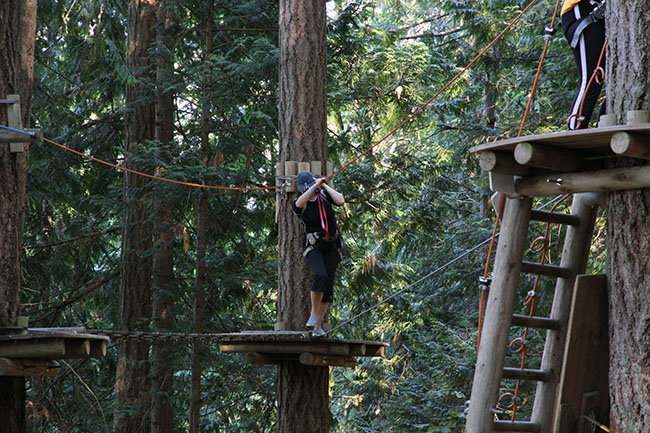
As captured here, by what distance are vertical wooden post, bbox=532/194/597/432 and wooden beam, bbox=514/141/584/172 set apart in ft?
2.12

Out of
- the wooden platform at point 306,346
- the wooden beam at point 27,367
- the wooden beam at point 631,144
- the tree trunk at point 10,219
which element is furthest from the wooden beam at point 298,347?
the wooden beam at point 631,144

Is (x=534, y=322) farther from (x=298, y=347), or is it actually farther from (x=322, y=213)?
(x=298, y=347)

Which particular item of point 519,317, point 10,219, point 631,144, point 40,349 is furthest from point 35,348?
point 631,144

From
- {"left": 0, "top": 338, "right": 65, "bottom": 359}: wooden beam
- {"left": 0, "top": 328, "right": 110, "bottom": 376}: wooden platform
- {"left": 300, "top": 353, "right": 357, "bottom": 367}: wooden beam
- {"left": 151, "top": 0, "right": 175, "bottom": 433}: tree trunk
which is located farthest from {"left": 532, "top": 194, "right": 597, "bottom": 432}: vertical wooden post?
{"left": 151, "top": 0, "right": 175, "bottom": 433}: tree trunk

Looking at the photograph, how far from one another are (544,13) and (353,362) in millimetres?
5572

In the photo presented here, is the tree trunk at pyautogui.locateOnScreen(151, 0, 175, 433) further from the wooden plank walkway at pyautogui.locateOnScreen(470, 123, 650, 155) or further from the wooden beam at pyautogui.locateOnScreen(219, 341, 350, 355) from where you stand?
the wooden plank walkway at pyautogui.locateOnScreen(470, 123, 650, 155)

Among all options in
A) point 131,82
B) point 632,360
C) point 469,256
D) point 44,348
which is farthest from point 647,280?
point 469,256

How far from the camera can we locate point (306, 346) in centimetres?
668

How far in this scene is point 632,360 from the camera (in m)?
4.03

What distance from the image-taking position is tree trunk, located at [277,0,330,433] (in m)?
7.17

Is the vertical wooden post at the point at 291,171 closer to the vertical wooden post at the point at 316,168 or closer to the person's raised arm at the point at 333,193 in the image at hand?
the vertical wooden post at the point at 316,168

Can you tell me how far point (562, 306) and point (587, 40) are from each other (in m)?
1.67

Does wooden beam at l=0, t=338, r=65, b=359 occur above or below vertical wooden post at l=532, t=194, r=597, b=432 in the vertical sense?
below

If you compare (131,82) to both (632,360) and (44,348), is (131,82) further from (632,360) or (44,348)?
(632,360)
